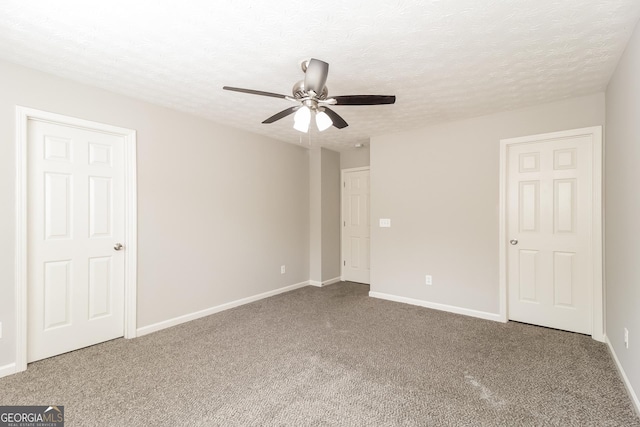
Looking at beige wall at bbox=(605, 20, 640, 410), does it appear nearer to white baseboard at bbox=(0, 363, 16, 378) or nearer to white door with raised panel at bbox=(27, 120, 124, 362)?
white door with raised panel at bbox=(27, 120, 124, 362)

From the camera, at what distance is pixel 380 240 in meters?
4.57

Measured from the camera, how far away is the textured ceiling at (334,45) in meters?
1.80

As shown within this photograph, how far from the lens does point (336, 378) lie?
2348mm

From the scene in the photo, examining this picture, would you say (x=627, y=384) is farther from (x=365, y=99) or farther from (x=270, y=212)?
(x=270, y=212)

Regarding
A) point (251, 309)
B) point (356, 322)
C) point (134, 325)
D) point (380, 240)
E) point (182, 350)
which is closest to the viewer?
point (182, 350)

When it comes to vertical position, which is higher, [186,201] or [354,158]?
[354,158]

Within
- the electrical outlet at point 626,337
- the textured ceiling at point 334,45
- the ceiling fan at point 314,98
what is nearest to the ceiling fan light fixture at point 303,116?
the ceiling fan at point 314,98

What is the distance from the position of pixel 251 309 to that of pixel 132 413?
6.94 ft

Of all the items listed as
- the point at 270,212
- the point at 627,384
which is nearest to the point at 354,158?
the point at 270,212

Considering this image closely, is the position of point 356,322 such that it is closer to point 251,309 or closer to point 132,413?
point 251,309

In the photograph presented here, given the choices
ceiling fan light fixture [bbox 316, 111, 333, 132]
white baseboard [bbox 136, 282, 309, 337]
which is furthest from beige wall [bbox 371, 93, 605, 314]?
ceiling fan light fixture [bbox 316, 111, 333, 132]

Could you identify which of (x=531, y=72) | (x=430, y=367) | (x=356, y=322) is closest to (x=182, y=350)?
(x=356, y=322)

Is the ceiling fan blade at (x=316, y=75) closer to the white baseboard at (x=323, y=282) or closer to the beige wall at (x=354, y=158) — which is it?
the beige wall at (x=354, y=158)

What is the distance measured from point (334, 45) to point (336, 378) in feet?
7.87
